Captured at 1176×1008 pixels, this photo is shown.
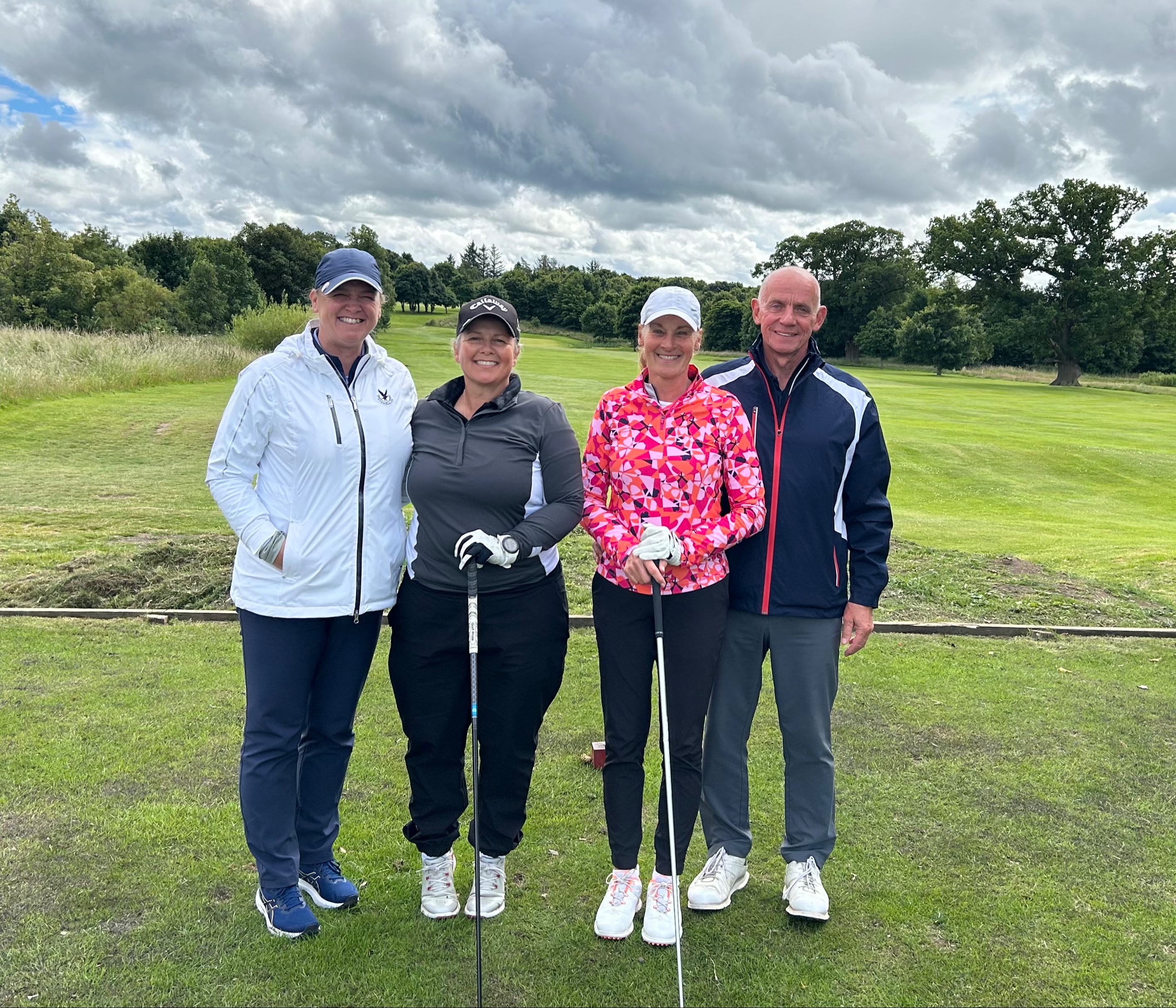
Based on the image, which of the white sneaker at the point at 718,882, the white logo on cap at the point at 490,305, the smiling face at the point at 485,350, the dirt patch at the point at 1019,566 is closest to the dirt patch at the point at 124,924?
the white sneaker at the point at 718,882

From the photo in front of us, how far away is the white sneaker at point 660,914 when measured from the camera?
10.6ft

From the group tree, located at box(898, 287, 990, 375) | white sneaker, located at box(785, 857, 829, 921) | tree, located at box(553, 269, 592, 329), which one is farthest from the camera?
tree, located at box(553, 269, 592, 329)

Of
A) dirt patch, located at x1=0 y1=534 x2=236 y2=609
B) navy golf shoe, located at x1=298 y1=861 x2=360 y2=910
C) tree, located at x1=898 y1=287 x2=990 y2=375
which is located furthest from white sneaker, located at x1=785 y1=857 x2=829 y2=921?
tree, located at x1=898 y1=287 x2=990 y2=375

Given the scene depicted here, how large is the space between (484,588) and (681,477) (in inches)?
33.0

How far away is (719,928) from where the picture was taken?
10.9 ft

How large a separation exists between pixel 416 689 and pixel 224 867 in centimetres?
119

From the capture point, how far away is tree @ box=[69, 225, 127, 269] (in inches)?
1989

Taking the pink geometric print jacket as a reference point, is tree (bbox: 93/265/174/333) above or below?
above

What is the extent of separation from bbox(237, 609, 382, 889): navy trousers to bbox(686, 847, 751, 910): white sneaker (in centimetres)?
150

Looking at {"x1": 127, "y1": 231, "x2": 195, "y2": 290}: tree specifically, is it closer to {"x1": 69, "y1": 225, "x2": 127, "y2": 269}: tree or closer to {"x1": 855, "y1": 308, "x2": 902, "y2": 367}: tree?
{"x1": 69, "y1": 225, "x2": 127, "y2": 269}: tree

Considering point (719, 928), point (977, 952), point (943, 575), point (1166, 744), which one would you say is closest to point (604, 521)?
point (719, 928)

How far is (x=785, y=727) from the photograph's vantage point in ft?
11.8

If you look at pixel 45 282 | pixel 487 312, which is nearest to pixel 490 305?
pixel 487 312

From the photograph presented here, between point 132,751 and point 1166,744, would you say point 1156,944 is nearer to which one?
point 1166,744
